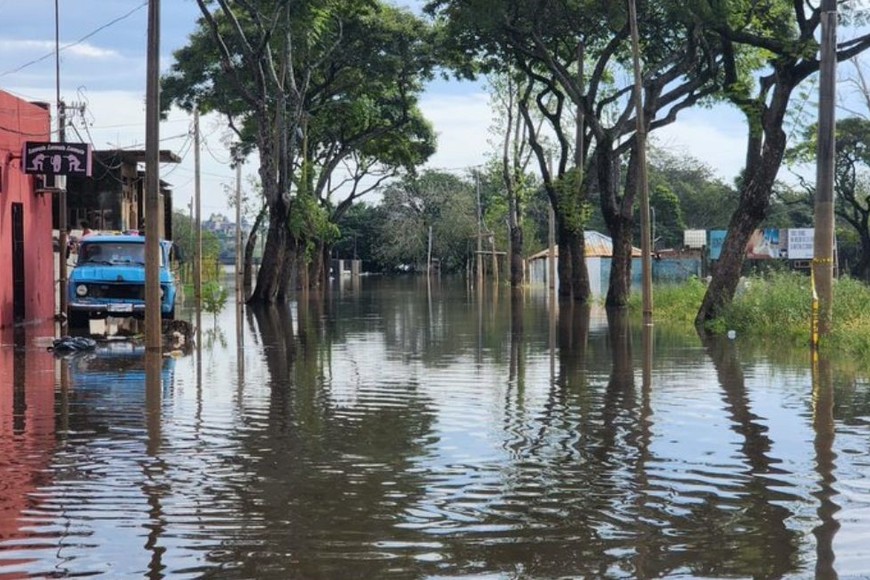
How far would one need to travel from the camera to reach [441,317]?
34.6 m

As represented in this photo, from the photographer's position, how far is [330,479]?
901cm

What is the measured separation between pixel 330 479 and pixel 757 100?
1945 cm

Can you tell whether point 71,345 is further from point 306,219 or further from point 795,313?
point 306,219

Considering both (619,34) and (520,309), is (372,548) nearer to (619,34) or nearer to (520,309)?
(619,34)

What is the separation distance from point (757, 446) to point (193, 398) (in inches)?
271

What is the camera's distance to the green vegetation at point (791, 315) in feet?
65.4

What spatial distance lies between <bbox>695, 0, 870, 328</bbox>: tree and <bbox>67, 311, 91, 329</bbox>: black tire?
47.8ft

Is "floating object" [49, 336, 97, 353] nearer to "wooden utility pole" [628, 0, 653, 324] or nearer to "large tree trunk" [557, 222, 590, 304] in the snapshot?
"wooden utility pole" [628, 0, 653, 324]

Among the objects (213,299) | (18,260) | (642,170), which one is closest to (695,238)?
(213,299)

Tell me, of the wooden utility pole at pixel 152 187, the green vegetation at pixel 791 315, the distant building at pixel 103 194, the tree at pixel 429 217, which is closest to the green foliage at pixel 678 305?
the green vegetation at pixel 791 315

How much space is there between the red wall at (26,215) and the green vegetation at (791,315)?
54.8ft

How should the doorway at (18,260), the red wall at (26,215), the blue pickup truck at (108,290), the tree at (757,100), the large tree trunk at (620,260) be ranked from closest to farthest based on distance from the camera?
1. the tree at (757,100)
2. the blue pickup truck at (108,290)
3. the red wall at (26,215)
4. the doorway at (18,260)
5. the large tree trunk at (620,260)

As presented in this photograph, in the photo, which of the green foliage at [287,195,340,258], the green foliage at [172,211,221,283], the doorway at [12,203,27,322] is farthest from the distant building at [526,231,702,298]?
the doorway at [12,203,27,322]

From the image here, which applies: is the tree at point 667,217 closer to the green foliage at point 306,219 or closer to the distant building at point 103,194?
the distant building at point 103,194
